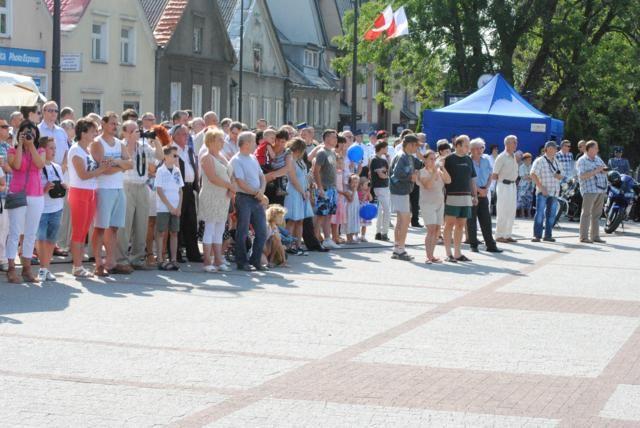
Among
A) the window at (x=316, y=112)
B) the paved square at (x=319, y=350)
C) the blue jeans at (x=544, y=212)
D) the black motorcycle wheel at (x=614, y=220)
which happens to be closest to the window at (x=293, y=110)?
the window at (x=316, y=112)

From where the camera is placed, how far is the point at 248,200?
15477mm

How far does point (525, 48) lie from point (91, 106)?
1605 cm

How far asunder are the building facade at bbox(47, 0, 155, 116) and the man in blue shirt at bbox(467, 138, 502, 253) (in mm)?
26669

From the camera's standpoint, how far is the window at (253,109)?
61.6 metres

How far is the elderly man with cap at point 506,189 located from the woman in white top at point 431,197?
3.82m

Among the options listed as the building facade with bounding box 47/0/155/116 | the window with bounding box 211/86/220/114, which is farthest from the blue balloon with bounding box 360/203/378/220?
the window with bounding box 211/86/220/114

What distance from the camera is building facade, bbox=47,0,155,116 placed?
45.6m

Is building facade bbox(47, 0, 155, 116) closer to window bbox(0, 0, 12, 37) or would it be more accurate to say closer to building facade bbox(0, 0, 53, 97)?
building facade bbox(0, 0, 53, 97)

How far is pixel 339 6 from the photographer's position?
7869cm

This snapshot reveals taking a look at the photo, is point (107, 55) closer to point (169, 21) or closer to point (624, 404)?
point (169, 21)

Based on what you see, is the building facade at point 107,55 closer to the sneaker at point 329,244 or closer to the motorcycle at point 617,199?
the motorcycle at point 617,199

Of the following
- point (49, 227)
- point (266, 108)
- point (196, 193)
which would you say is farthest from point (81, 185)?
point (266, 108)

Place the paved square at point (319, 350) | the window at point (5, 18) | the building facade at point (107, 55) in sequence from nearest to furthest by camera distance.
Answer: the paved square at point (319, 350), the window at point (5, 18), the building facade at point (107, 55)

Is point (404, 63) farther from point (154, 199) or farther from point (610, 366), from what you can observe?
point (610, 366)
